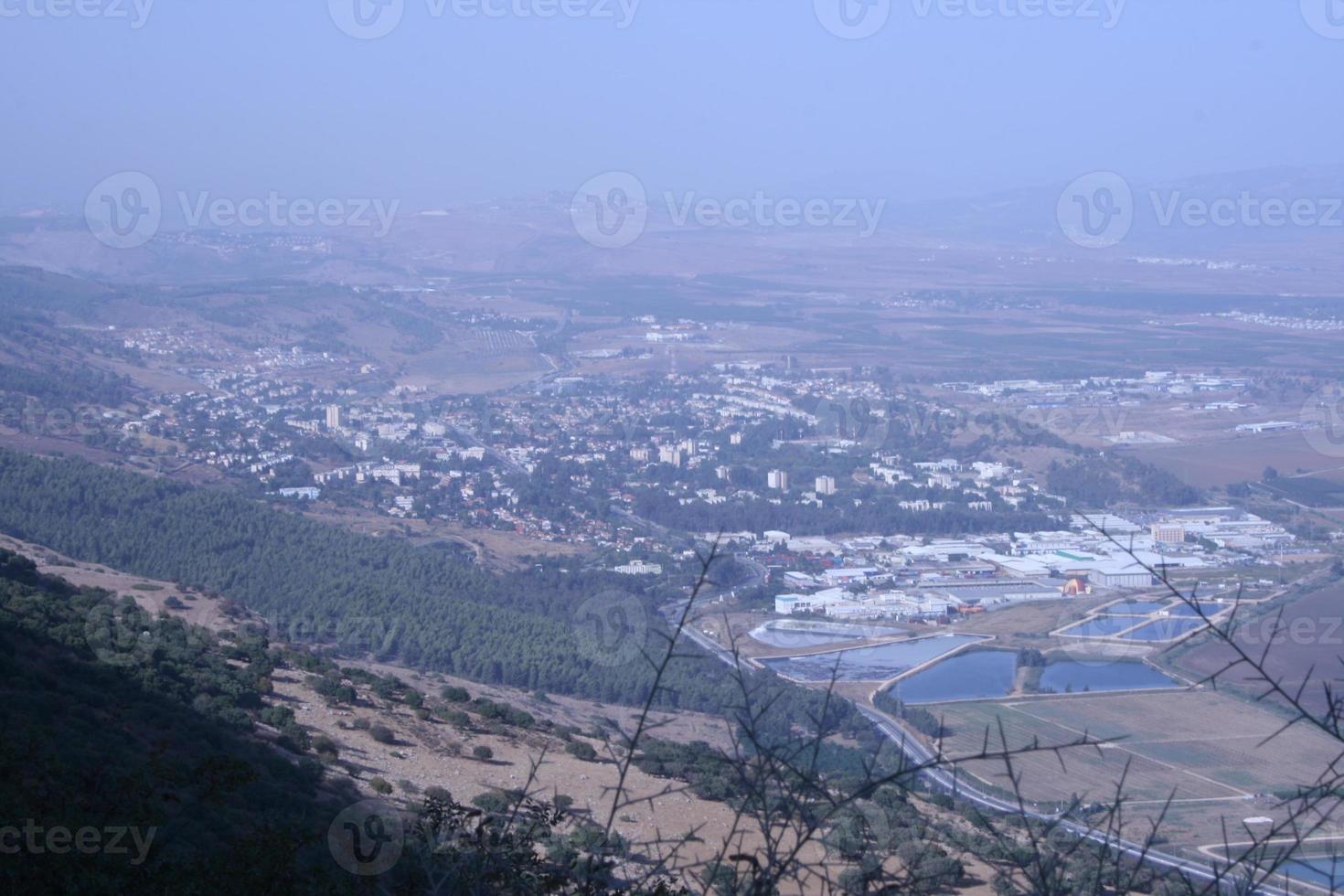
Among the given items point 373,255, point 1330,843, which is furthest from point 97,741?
point 373,255

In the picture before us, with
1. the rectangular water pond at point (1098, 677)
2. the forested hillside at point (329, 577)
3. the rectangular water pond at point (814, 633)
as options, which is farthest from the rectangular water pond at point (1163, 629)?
the forested hillside at point (329, 577)

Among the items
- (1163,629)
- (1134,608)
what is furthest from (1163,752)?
(1134,608)

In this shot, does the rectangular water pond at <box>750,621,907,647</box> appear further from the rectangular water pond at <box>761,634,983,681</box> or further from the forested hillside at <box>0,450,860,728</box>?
the forested hillside at <box>0,450,860,728</box>

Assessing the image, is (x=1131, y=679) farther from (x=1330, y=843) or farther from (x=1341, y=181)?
(x=1341, y=181)

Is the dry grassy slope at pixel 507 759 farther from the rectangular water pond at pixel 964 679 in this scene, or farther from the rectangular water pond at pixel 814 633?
the rectangular water pond at pixel 964 679

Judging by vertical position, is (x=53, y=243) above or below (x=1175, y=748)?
above

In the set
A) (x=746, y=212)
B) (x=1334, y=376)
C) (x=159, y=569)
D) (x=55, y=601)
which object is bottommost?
(x=159, y=569)
